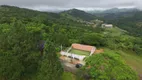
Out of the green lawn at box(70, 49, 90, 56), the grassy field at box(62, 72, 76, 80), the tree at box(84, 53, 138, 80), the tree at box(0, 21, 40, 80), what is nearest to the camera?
the tree at box(84, 53, 138, 80)

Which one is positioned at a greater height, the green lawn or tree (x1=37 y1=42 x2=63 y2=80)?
tree (x1=37 y1=42 x2=63 y2=80)

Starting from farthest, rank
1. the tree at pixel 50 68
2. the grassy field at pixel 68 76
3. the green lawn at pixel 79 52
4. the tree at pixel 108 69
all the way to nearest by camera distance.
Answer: the green lawn at pixel 79 52 < the grassy field at pixel 68 76 < the tree at pixel 50 68 < the tree at pixel 108 69

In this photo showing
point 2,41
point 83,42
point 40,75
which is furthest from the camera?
point 83,42

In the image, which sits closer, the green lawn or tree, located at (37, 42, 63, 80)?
tree, located at (37, 42, 63, 80)

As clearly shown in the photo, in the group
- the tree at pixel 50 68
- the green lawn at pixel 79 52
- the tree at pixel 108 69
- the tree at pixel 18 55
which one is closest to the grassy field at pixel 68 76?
the tree at pixel 18 55

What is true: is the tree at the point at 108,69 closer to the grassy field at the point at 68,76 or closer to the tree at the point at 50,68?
the tree at the point at 50,68

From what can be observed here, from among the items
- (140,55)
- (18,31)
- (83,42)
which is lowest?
(140,55)

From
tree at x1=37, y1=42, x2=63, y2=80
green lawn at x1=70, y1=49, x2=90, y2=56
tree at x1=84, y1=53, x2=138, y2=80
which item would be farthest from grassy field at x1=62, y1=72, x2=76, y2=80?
green lawn at x1=70, y1=49, x2=90, y2=56

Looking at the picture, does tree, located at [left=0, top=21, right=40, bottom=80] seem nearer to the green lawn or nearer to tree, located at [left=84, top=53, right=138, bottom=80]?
tree, located at [left=84, top=53, right=138, bottom=80]

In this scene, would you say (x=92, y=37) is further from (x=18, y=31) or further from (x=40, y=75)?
(x=40, y=75)

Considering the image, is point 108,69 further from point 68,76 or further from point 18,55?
point 18,55

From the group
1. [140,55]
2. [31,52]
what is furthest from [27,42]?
[140,55]
